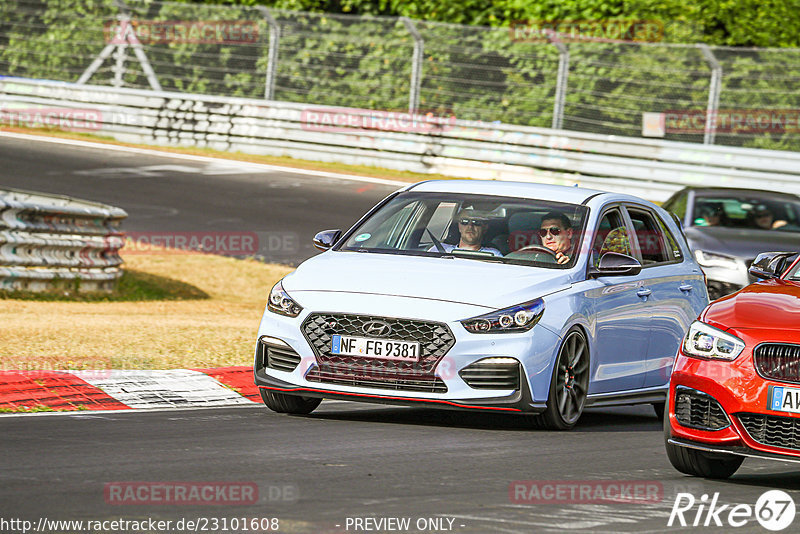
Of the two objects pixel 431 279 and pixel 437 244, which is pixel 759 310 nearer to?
pixel 431 279

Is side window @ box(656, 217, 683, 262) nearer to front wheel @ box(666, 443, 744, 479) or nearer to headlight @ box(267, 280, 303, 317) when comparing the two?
headlight @ box(267, 280, 303, 317)

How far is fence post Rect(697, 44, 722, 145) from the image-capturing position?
25188 mm

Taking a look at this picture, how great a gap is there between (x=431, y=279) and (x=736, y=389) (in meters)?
2.34

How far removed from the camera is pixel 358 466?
7410 mm

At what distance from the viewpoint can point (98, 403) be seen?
9523 millimetres

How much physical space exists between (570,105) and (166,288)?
1126 cm

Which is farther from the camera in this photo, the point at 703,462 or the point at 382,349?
the point at 382,349

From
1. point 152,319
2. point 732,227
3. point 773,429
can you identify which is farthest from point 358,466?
point 732,227

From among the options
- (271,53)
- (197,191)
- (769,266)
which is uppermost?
(271,53)

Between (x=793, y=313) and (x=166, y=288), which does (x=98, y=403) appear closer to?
(x=793, y=313)

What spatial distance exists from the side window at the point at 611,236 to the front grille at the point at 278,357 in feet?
7.34

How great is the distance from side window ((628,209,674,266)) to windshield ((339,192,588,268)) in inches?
31.2

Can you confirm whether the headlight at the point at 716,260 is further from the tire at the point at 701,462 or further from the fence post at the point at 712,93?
the fence post at the point at 712,93

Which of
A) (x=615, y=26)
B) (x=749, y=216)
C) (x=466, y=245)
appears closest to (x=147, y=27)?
(x=615, y=26)
